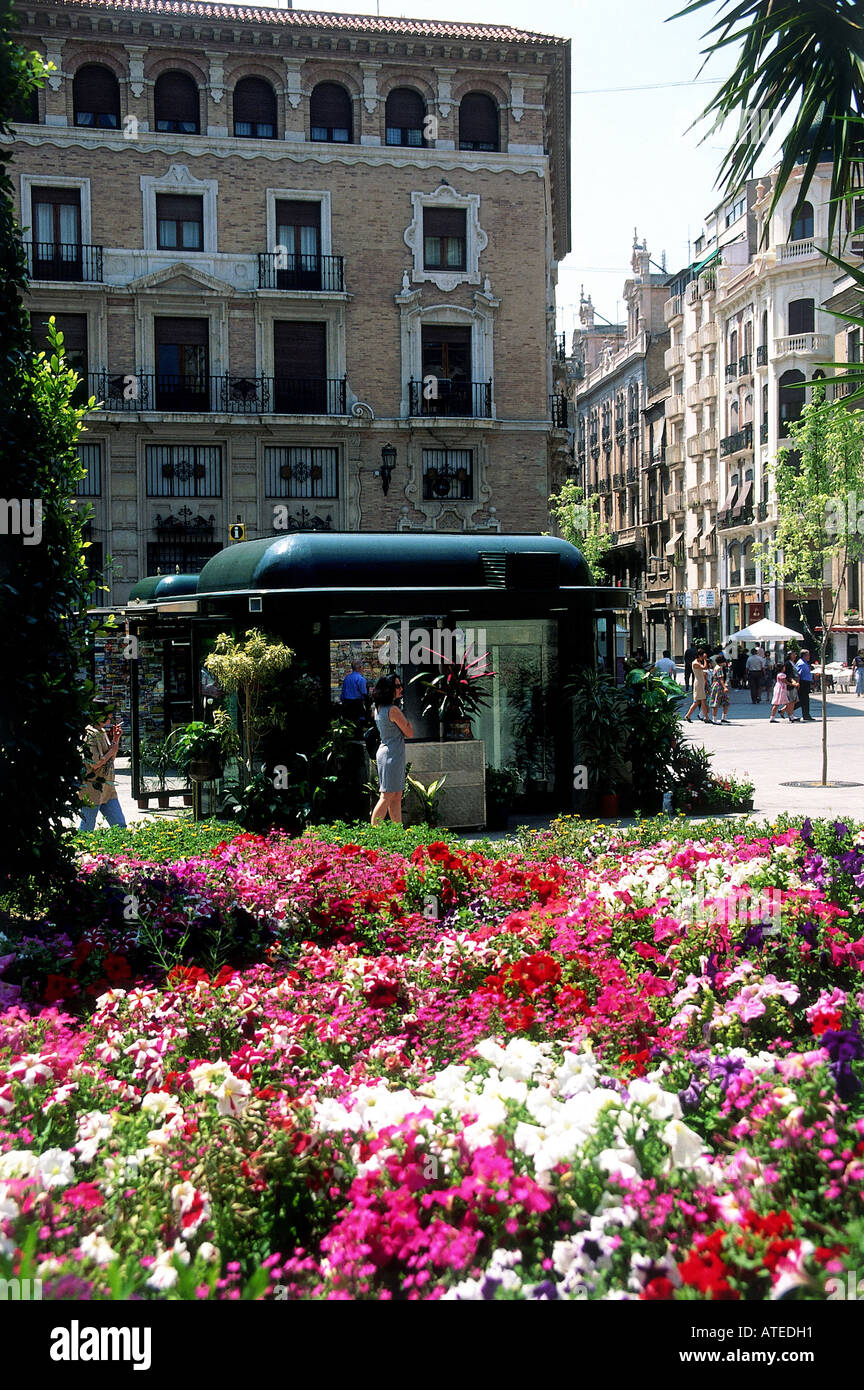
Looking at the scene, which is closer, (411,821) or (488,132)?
(411,821)

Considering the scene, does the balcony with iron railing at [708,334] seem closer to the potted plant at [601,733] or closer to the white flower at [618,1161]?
the potted plant at [601,733]

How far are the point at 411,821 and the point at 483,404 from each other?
26.3 meters

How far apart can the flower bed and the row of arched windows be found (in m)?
33.8

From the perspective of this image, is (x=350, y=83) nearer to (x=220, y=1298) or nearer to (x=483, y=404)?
(x=483, y=404)

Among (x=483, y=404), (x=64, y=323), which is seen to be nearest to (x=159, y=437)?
(x=64, y=323)

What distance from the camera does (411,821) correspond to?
12547mm

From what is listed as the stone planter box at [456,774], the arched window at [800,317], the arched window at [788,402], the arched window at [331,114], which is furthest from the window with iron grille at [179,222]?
the arched window at [800,317]

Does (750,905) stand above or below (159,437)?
below

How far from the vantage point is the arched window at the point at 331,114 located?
118 ft

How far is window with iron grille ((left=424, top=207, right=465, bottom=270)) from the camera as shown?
3662 centimetres

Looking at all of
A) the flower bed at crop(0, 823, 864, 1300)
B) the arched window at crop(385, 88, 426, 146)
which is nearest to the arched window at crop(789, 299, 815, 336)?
the arched window at crop(385, 88, 426, 146)

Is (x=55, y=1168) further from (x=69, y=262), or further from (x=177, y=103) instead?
(x=177, y=103)

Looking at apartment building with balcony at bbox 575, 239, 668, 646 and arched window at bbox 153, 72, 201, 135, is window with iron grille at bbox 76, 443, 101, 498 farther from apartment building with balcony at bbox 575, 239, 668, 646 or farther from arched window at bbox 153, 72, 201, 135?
apartment building with balcony at bbox 575, 239, 668, 646

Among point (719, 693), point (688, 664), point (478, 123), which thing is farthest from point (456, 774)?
point (688, 664)
